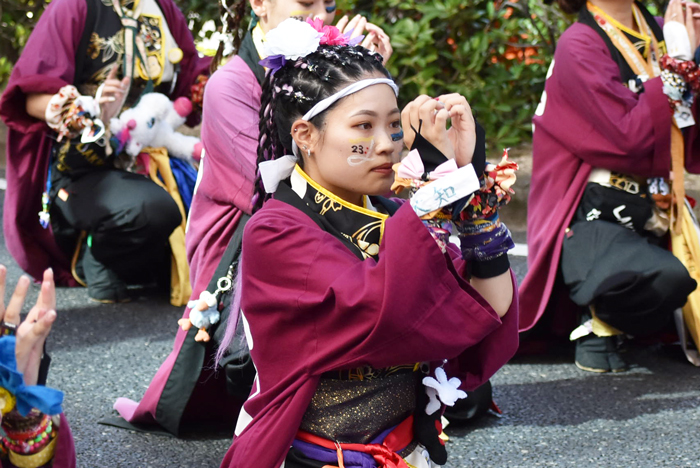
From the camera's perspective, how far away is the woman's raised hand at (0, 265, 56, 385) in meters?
1.89

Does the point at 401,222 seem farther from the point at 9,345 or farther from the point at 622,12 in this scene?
the point at 622,12

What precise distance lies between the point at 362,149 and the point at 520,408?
1.57 meters

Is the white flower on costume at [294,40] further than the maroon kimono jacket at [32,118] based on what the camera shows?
No

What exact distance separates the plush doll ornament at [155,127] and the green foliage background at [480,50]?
1.96 metres

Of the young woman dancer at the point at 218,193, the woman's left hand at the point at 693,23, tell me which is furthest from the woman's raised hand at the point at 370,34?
the woman's left hand at the point at 693,23

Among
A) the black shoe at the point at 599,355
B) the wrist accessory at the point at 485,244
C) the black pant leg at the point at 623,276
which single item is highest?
the wrist accessory at the point at 485,244

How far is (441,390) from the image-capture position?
2035 mm

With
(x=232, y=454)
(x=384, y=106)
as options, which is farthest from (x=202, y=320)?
Result: (x=384, y=106)

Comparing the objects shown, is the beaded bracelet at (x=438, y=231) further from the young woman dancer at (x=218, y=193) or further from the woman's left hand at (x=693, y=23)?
the woman's left hand at (x=693, y=23)

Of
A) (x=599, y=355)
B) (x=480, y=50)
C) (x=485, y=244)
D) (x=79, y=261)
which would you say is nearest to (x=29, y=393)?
(x=485, y=244)

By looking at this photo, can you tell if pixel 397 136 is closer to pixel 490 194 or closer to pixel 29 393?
pixel 490 194

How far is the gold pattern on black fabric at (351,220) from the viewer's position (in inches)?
78.7

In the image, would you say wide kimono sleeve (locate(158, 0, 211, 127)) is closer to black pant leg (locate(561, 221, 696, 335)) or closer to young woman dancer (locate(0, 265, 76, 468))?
black pant leg (locate(561, 221, 696, 335))

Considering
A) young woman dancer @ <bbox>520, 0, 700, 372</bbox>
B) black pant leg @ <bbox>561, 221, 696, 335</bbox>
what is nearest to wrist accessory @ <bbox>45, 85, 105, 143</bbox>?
young woman dancer @ <bbox>520, 0, 700, 372</bbox>
